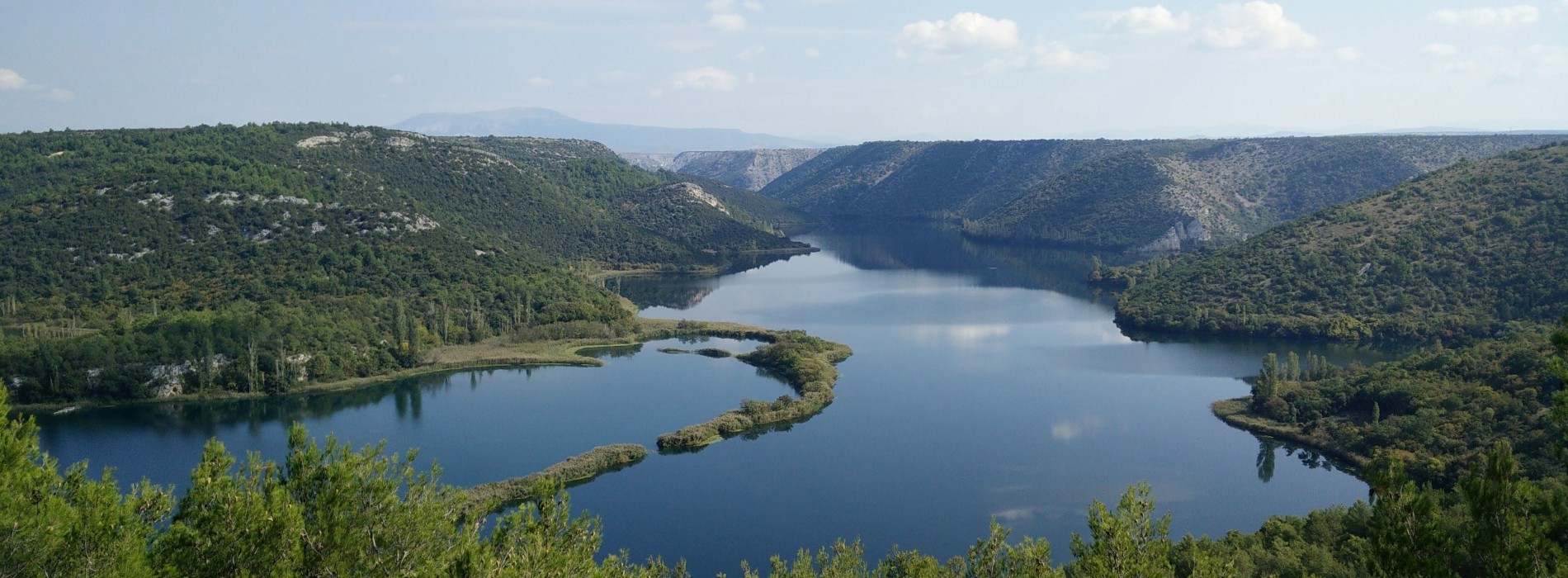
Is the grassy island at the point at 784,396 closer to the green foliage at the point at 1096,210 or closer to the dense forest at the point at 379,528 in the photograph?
the dense forest at the point at 379,528

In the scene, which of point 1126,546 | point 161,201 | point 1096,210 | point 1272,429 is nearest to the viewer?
point 1126,546

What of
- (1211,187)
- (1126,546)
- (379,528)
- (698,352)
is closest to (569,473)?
(379,528)

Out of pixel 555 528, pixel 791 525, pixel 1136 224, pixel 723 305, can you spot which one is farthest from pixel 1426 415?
pixel 1136 224

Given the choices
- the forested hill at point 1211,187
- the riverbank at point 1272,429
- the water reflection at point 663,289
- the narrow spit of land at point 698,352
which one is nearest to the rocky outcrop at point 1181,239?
the forested hill at point 1211,187

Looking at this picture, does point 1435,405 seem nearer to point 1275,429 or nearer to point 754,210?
point 1275,429

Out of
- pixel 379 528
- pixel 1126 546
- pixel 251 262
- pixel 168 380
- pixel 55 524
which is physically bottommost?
pixel 168 380

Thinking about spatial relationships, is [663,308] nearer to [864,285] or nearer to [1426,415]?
[864,285]
